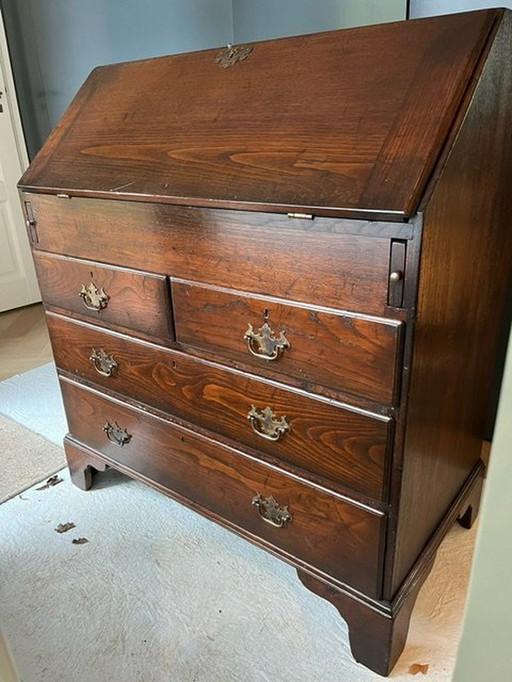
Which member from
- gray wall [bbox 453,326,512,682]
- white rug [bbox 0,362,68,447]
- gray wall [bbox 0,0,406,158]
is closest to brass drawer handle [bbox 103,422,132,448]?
white rug [bbox 0,362,68,447]

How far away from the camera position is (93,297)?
127cm

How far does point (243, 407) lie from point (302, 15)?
1.34 m

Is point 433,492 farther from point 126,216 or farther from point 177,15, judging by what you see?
point 177,15

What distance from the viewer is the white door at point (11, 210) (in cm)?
281

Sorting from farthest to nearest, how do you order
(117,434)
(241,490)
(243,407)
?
(117,434)
(241,490)
(243,407)

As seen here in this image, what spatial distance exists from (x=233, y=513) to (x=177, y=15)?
2.00 meters

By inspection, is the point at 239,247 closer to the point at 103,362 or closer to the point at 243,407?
the point at 243,407

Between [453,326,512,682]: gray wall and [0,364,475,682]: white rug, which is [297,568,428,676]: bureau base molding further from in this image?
[453,326,512,682]: gray wall

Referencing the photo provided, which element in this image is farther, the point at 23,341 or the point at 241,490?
the point at 23,341

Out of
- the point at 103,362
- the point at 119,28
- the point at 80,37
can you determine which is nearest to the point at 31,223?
the point at 103,362

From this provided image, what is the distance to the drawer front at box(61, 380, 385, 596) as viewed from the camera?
103cm

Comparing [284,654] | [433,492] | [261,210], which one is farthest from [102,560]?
[261,210]

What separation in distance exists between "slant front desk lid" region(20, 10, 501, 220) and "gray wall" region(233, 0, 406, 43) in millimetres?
596

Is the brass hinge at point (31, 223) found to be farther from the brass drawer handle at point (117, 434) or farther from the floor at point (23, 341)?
the floor at point (23, 341)
